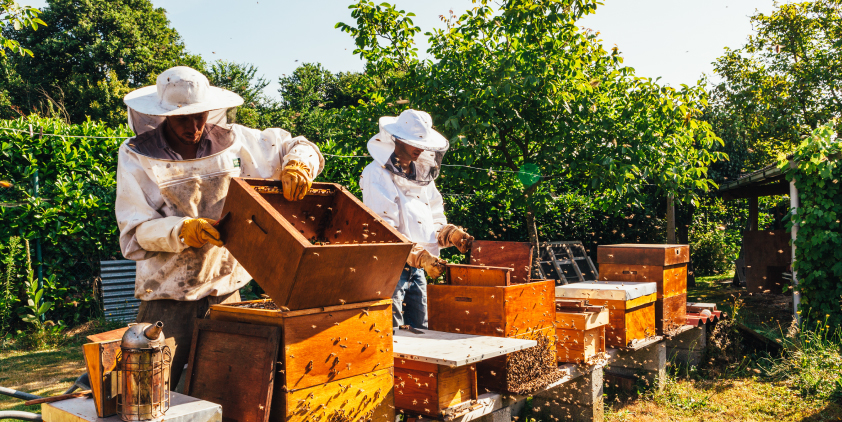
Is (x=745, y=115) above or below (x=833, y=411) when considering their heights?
above

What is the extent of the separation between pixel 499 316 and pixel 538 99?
3.49 meters

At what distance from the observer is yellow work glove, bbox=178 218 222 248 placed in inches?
80.5

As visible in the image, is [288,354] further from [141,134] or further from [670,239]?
[670,239]

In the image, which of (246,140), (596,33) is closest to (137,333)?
(246,140)

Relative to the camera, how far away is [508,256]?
3326 millimetres

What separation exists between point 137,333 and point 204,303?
2.66 ft

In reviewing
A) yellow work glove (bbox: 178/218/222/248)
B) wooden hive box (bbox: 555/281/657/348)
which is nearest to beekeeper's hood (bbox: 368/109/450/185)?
wooden hive box (bbox: 555/281/657/348)

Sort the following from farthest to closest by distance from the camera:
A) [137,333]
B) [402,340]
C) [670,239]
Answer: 1. [670,239]
2. [402,340]
3. [137,333]

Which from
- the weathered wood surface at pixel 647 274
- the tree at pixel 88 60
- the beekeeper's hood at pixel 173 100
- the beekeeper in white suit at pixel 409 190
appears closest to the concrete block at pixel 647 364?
the weathered wood surface at pixel 647 274

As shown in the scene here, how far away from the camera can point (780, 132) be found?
1437 centimetres

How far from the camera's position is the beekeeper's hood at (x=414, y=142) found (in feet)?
11.3

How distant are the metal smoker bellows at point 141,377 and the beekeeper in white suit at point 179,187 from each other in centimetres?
A: 54

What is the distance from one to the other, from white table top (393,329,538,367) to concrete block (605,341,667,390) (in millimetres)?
2474

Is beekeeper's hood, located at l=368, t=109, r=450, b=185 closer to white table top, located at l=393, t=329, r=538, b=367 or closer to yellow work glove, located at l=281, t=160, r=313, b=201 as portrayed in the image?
white table top, located at l=393, t=329, r=538, b=367
